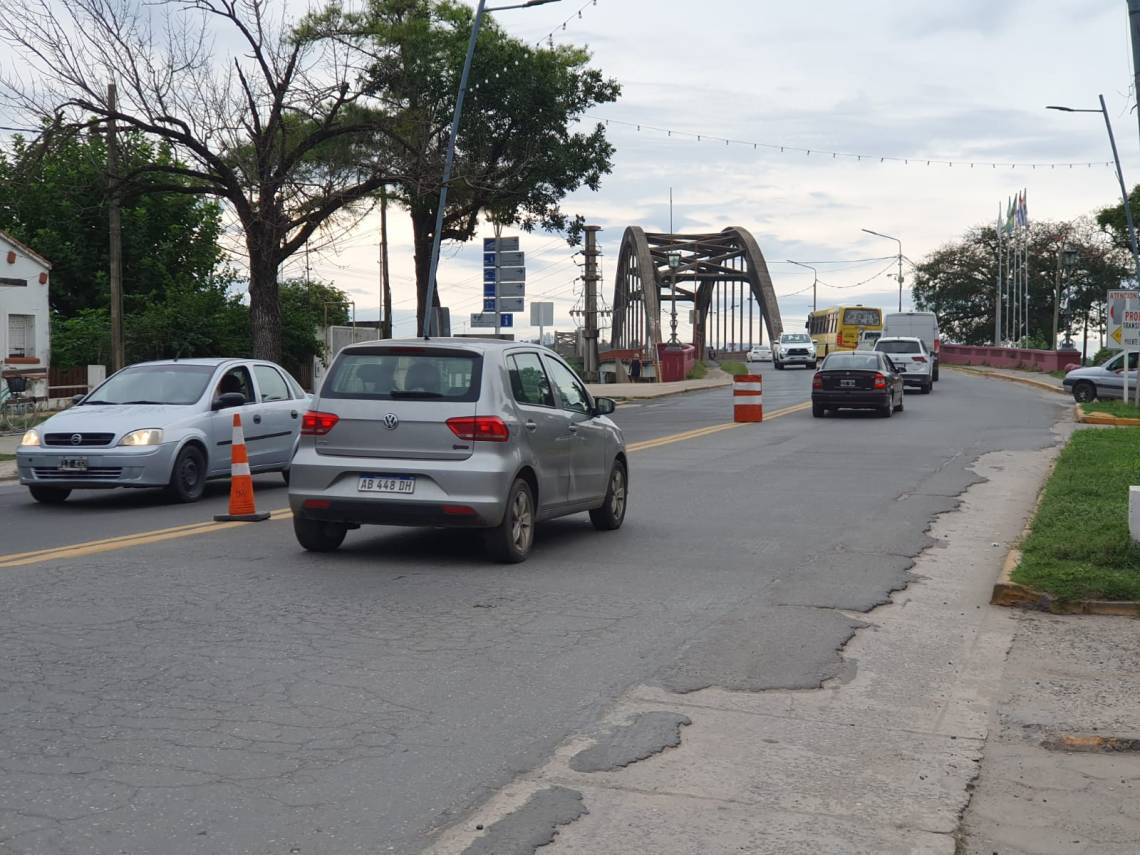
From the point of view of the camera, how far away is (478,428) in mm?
9922

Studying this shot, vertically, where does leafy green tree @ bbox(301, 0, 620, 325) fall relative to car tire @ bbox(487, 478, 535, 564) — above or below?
above

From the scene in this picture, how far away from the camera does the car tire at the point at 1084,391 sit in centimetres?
3741

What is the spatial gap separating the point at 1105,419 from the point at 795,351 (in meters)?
51.8

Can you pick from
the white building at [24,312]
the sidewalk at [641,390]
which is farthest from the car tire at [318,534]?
the sidewalk at [641,390]

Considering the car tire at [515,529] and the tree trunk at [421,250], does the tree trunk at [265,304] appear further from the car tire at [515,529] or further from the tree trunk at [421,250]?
the car tire at [515,529]

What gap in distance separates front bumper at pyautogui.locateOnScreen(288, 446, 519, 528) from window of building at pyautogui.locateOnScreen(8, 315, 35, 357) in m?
27.2

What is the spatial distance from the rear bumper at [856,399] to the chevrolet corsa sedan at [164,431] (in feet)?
56.3

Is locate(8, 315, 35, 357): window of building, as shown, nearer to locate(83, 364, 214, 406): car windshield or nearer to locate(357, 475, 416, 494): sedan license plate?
locate(83, 364, 214, 406): car windshield

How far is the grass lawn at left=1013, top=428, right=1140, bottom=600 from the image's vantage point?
8.91 metres

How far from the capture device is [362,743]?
18.1ft

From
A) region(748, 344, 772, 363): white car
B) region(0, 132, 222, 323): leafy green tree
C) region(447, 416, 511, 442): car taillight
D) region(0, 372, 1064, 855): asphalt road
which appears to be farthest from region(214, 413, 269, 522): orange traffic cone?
region(748, 344, 772, 363): white car

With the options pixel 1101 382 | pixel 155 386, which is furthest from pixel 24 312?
pixel 1101 382

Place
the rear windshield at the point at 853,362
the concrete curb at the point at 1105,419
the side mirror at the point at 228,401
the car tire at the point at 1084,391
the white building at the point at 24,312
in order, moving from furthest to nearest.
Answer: the car tire at the point at 1084,391 → the white building at the point at 24,312 → the rear windshield at the point at 853,362 → the concrete curb at the point at 1105,419 → the side mirror at the point at 228,401

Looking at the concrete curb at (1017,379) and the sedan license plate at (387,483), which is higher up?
the sedan license plate at (387,483)
